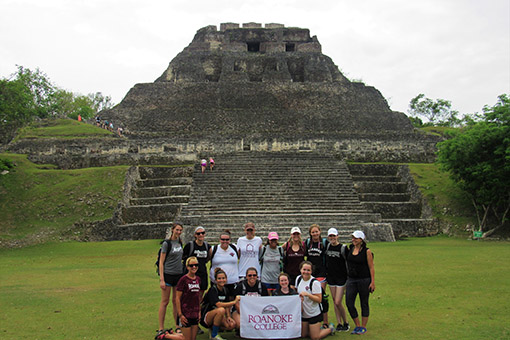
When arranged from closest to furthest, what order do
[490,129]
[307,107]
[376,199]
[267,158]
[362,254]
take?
[362,254]
[490,129]
[376,199]
[267,158]
[307,107]

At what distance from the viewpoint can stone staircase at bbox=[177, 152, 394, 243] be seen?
15.2 meters

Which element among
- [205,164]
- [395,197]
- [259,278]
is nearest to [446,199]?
[395,197]

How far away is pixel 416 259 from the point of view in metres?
10.8

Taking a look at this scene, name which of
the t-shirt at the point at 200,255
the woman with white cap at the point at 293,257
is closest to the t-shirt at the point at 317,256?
the woman with white cap at the point at 293,257

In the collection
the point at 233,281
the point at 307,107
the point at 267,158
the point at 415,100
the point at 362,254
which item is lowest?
the point at 233,281

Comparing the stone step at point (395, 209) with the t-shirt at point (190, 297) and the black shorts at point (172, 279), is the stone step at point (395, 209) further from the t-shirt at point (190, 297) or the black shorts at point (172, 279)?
the t-shirt at point (190, 297)

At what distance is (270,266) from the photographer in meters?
6.04

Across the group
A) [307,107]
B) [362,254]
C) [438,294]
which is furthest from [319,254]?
[307,107]

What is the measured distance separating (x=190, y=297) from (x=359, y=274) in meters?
2.10

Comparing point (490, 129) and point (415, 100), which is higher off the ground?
point (415, 100)

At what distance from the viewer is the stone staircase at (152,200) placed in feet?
51.4

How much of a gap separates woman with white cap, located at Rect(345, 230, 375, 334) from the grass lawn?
315 mm

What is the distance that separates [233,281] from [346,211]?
11068mm

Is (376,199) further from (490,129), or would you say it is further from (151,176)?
(151,176)
